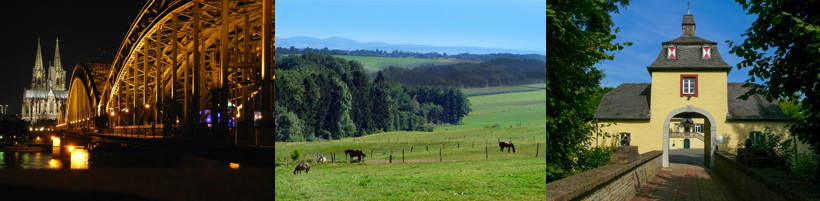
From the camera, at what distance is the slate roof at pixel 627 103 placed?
27906 mm

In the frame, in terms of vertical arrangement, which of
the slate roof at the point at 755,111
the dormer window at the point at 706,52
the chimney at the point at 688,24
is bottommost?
the slate roof at the point at 755,111

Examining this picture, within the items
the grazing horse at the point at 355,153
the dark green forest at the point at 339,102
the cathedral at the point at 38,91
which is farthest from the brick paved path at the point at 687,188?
the cathedral at the point at 38,91

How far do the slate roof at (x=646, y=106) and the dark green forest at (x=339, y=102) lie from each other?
23018 mm

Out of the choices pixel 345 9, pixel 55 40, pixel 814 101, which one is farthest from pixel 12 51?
pixel 814 101

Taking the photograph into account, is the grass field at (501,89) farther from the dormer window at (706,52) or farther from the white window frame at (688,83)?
the dormer window at (706,52)

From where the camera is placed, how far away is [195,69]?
59.8 ft

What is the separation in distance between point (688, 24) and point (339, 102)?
28.8 m

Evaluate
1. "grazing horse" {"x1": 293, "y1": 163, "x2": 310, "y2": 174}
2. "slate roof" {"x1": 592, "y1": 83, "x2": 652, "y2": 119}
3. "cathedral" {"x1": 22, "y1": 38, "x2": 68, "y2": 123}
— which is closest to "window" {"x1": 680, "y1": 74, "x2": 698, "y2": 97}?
"slate roof" {"x1": 592, "y1": 83, "x2": 652, "y2": 119}

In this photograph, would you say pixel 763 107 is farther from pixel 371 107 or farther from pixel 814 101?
pixel 371 107

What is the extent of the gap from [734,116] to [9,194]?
2724 cm

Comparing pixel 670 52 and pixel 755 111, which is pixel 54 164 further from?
pixel 755 111

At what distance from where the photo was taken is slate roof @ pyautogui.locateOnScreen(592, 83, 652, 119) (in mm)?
27906

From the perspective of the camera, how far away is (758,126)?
2644 cm

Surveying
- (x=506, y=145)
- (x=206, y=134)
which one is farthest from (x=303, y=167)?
(x=206, y=134)
